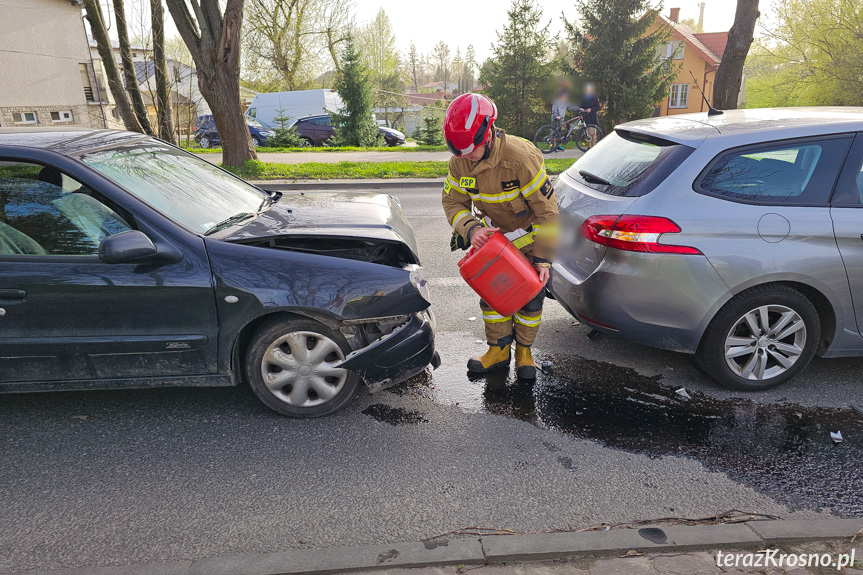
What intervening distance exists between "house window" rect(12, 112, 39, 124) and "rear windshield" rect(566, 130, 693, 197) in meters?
29.1

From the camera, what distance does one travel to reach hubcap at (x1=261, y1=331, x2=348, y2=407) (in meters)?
3.21

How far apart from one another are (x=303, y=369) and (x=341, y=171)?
33.8ft

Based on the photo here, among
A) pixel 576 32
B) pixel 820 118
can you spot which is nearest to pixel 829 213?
pixel 820 118

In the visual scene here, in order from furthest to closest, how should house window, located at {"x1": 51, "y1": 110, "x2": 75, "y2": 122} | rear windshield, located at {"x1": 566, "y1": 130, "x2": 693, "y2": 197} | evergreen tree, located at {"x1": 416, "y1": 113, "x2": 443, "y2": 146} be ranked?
house window, located at {"x1": 51, "y1": 110, "x2": 75, "y2": 122} → evergreen tree, located at {"x1": 416, "y1": 113, "x2": 443, "y2": 146} → rear windshield, located at {"x1": 566, "y1": 130, "x2": 693, "y2": 197}

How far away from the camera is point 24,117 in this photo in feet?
84.0

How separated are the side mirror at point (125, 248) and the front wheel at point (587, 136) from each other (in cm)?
1619

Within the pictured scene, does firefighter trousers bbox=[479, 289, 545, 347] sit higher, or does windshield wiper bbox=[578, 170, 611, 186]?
windshield wiper bbox=[578, 170, 611, 186]

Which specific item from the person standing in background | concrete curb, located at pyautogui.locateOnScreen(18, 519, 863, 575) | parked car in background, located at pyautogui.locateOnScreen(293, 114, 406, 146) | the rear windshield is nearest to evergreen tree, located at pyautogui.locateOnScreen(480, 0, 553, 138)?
→ the person standing in background

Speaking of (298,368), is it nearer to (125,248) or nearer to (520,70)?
(125,248)

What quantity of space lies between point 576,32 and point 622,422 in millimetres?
22515

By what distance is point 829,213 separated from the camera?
3381 mm

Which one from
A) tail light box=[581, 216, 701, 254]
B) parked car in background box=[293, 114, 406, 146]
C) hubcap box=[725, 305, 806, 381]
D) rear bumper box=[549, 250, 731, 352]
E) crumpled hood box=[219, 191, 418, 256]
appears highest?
parked car in background box=[293, 114, 406, 146]

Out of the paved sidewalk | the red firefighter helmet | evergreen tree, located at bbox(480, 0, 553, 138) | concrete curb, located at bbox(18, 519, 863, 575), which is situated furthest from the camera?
evergreen tree, located at bbox(480, 0, 553, 138)

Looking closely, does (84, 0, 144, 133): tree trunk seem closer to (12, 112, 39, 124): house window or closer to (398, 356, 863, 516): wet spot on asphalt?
(398, 356, 863, 516): wet spot on asphalt
